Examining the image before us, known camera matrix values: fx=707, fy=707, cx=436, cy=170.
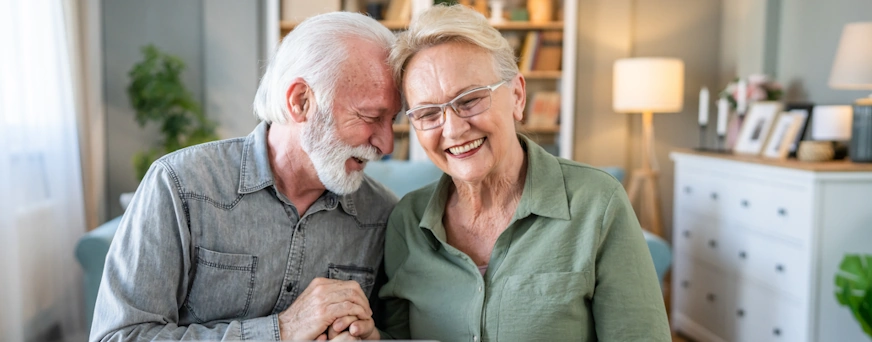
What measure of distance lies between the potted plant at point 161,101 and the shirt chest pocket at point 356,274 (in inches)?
106

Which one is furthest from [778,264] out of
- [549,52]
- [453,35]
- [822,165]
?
[549,52]

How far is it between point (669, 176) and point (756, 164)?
228cm

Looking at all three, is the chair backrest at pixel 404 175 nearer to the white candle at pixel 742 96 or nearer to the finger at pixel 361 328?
the finger at pixel 361 328

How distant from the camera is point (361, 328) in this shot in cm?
137

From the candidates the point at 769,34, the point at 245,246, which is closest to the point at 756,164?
the point at 769,34

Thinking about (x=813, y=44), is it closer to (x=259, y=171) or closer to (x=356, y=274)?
(x=356, y=274)

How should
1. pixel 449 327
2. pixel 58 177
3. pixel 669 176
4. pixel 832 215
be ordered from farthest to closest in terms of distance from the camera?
pixel 669 176 < pixel 58 177 < pixel 832 215 < pixel 449 327

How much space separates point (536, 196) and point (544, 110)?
3561mm

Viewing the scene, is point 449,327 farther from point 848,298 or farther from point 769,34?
point 769,34

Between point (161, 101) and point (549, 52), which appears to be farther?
point (549, 52)

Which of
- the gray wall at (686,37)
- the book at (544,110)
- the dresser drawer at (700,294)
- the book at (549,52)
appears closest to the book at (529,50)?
the book at (549,52)

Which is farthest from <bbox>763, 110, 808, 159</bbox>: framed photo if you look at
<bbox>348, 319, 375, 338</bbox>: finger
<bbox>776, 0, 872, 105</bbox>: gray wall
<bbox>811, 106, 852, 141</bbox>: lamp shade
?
<bbox>348, 319, 375, 338</bbox>: finger

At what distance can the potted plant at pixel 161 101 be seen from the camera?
156 inches

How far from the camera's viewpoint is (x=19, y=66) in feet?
9.50
